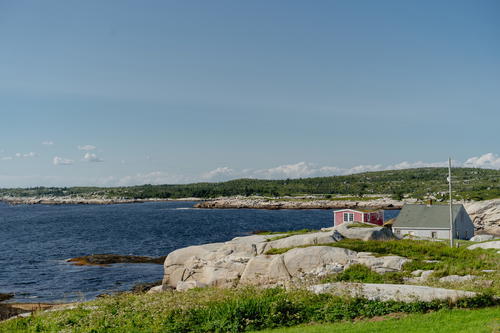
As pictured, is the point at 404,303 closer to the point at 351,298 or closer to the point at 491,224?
the point at 351,298

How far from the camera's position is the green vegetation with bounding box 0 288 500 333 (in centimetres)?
1359

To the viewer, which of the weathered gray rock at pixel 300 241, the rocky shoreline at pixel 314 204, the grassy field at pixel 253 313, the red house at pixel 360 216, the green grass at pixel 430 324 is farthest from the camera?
the rocky shoreline at pixel 314 204

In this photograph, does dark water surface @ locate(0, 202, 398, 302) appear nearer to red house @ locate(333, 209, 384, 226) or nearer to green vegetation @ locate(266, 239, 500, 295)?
green vegetation @ locate(266, 239, 500, 295)

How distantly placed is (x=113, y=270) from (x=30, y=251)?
20.2m

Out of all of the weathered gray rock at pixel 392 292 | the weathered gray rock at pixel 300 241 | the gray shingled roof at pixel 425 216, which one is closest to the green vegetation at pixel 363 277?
the weathered gray rock at pixel 392 292

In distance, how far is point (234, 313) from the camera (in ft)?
45.4

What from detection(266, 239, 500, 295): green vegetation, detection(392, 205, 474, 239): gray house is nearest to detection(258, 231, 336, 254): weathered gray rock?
detection(266, 239, 500, 295): green vegetation

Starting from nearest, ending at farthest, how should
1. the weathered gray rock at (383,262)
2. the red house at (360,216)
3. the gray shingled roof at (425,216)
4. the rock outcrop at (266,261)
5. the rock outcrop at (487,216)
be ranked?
the weathered gray rock at (383,262) < the rock outcrop at (266,261) < the gray shingled roof at (425,216) < the red house at (360,216) < the rock outcrop at (487,216)

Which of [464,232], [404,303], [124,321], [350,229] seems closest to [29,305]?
[124,321]

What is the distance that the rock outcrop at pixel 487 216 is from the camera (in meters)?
70.1

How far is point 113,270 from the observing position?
42.9 meters

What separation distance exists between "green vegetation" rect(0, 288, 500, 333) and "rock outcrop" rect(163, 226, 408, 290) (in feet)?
17.5

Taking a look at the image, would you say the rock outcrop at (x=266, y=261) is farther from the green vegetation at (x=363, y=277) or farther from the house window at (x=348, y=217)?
the house window at (x=348, y=217)

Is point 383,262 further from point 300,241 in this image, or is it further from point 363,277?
point 300,241
